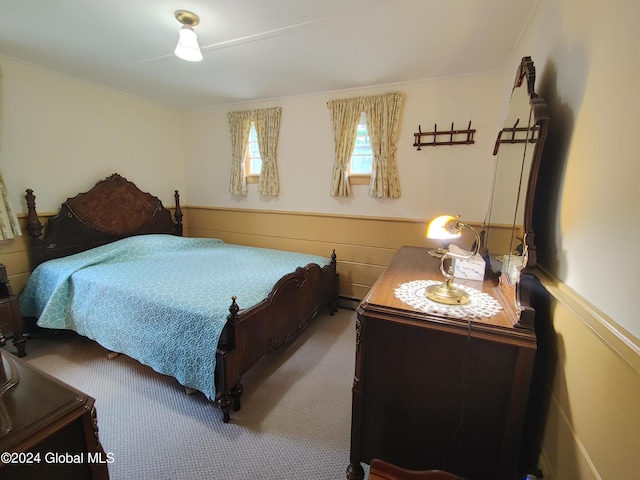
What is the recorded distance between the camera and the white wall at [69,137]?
2467mm

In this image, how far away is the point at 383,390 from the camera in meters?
1.15

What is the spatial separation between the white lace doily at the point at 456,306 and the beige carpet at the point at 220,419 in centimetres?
94

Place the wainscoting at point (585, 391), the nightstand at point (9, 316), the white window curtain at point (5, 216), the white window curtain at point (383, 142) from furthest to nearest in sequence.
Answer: the white window curtain at point (383, 142), the white window curtain at point (5, 216), the nightstand at point (9, 316), the wainscoting at point (585, 391)

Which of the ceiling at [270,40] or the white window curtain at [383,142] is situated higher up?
the ceiling at [270,40]

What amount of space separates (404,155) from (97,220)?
→ 3.31 meters

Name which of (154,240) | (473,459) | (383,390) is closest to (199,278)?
(154,240)

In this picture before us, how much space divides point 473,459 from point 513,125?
1.61 meters

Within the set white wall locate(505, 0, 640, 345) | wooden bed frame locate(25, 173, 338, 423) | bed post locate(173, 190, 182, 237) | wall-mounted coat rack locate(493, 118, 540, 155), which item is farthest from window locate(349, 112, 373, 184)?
bed post locate(173, 190, 182, 237)

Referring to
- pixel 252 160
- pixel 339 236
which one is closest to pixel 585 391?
pixel 339 236

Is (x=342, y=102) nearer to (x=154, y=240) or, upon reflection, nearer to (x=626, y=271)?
(x=154, y=240)

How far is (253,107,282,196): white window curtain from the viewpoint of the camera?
332 cm

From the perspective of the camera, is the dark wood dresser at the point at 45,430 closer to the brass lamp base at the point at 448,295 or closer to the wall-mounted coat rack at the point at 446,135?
the brass lamp base at the point at 448,295

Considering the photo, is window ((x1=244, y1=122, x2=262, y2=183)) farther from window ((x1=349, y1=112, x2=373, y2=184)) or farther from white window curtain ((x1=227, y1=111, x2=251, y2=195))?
window ((x1=349, y1=112, x2=373, y2=184))

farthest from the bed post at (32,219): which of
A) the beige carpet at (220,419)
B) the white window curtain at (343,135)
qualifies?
the white window curtain at (343,135)
